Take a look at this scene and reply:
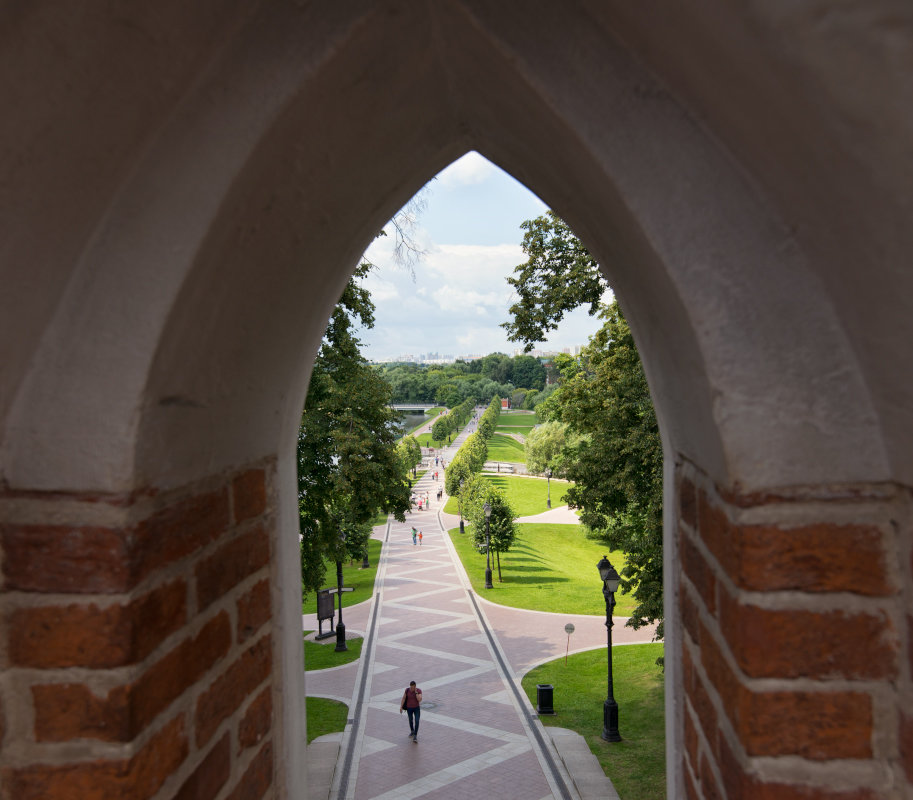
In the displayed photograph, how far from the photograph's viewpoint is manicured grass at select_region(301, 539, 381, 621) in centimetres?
2510

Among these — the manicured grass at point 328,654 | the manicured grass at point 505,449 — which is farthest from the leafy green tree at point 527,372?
the manicured grass at point 328,654
